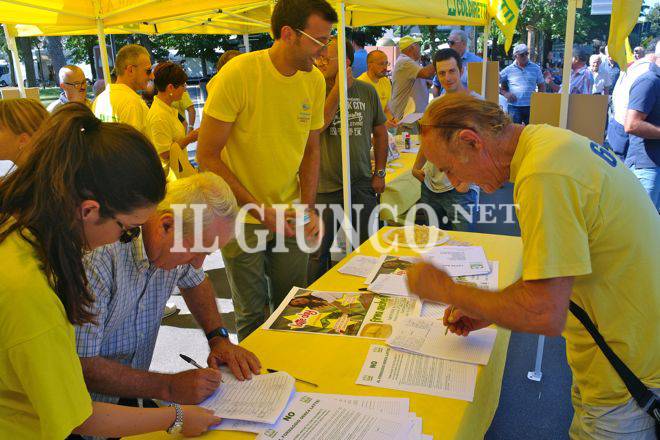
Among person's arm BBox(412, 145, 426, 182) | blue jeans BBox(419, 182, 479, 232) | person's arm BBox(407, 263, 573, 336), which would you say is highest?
person's arm BBox(407, 263, 573, 336)

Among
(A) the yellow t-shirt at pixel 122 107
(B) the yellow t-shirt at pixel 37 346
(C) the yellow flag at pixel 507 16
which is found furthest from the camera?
(C) the yellow flag at pixel 507 16

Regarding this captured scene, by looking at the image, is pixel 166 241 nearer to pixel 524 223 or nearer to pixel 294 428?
pixel 294 428

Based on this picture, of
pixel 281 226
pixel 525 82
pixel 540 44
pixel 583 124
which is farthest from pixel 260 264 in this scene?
pixel 540 44

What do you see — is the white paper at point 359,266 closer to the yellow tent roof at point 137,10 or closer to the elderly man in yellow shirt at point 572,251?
the elderly man in yellow shirt at point 572,251

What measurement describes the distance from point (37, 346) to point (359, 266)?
144cm

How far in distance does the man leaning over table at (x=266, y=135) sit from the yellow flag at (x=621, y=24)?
135cm

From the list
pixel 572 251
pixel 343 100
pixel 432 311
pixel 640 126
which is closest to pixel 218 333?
pixel 432 311

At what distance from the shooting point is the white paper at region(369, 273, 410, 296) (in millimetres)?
1899

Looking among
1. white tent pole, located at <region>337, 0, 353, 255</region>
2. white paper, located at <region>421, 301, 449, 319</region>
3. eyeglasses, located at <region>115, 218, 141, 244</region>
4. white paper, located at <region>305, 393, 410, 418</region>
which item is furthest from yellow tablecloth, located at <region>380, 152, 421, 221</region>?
eyeglasses, located at <region>115, 218, 141, 244</region>

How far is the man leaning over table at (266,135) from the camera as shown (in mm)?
2035

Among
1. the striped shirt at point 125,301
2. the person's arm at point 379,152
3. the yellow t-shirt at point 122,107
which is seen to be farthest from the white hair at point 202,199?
the yellow t-shirt at point 122,107

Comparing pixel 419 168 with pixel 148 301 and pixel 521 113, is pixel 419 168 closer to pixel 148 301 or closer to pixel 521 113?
pixel 148 301

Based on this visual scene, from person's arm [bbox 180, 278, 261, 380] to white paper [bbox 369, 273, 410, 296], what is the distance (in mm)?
596

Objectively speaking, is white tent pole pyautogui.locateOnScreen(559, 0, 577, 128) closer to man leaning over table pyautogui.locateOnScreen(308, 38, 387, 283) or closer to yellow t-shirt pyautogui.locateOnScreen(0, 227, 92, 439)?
man leaning over table pyautogui.locateOnScreen(308, 38, 387, 283)
